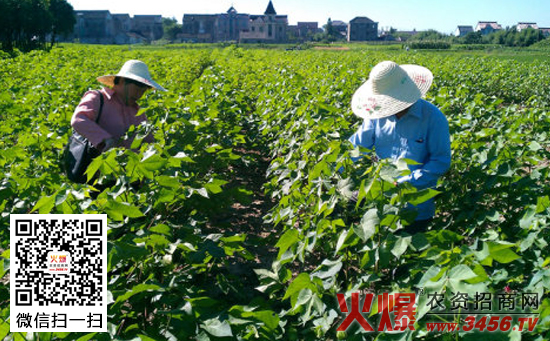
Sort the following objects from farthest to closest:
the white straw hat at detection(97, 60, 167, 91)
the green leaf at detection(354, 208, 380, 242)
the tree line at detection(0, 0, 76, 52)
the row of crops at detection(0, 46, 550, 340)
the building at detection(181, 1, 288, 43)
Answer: the building at detection(181, 1, 288, 43), the tree line at detection(0, 0, 76, 52), the white straw hat at detection(97, 60, 167, 91), the green leaf at detection(354, 208, 380, 242), the row of crops at detection(0, 46, 550, 340)

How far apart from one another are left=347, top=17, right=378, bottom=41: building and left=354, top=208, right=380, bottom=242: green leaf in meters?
99.2

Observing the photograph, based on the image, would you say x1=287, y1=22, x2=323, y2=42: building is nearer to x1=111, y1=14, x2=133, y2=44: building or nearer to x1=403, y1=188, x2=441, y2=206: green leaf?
x1=111, y1=14, x2=133, y2=44: building

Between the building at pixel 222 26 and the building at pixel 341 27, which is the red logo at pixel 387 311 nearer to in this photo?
the building at pixel 222 26

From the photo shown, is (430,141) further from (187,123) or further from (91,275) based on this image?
(91,275)

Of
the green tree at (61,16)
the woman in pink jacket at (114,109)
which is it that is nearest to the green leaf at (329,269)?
the woman in pink jacket at (114,109)

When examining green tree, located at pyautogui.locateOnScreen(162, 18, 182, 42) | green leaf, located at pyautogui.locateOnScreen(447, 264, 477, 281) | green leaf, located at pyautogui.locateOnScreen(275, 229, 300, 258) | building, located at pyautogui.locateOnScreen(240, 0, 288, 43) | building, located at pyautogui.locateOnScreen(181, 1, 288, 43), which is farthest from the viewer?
green tree, located at pyautogui.locateOnScreen(162, 18, 182, 42)

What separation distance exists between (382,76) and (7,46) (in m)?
41.1

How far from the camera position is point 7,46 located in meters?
35.8

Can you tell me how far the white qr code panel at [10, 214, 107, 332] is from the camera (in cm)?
154

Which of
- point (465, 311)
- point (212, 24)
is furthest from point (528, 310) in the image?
point (212, 24)

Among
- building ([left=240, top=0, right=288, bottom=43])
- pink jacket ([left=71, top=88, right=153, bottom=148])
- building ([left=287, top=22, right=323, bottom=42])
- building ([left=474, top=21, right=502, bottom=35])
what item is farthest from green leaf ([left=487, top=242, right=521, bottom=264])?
building ([left=474, top=21, right=502, bottom=35])

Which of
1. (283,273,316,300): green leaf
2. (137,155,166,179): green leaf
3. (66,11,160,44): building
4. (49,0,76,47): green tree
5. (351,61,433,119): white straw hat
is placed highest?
(66,11,160,44): building

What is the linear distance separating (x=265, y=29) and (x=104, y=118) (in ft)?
290

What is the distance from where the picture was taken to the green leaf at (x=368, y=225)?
1713 mm
